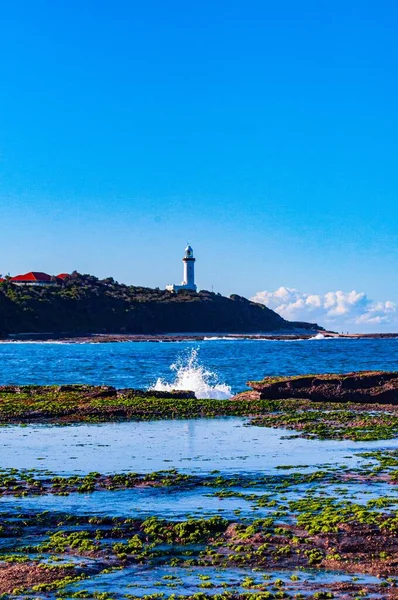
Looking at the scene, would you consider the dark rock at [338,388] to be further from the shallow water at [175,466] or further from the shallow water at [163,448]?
the shallow water at [163,448]

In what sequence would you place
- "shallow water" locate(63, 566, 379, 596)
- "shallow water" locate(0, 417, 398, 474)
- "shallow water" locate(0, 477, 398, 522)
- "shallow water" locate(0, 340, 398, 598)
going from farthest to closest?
"shallow water" locate(0, 417, 398, 474) < "shallow water" locate(0, 477, 398, 522) < "shallow water" locate(0, 340, 398, 598) < "shallow water" locate(63, 566, 379, 596)

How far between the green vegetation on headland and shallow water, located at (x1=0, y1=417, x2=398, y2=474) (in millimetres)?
1509

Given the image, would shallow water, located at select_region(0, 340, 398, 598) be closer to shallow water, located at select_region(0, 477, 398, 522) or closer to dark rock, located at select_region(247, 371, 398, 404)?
shallow water, located at select_region(0, 477, 398, 522)

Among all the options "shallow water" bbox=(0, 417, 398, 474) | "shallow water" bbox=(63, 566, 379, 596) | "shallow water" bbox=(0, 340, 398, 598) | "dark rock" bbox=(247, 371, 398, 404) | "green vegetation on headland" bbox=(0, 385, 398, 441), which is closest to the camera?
"shallow water" bbox=(63, 566, 379, 596)

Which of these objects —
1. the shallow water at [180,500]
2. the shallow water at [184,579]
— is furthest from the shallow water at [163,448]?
the shallow water at [184,579]

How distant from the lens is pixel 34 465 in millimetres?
20719

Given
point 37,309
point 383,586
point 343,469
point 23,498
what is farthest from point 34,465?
point 37,309

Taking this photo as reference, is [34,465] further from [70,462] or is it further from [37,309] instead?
[37,309]

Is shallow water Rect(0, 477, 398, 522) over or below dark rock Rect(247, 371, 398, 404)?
below

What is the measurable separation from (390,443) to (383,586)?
1357 cm

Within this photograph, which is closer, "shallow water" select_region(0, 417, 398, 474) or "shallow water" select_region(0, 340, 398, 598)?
"shallow water" select_region(0, 340, 398, 598)

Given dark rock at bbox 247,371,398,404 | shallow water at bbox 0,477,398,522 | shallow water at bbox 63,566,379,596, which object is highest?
dark rock at bbox 247,371,398,404

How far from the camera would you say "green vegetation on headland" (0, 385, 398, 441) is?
28391 mm

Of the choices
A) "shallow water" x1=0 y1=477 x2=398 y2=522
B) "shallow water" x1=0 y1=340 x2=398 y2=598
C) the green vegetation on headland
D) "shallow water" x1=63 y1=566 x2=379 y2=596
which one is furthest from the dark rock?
"shallow water" x1=63 y1=566 x2=379 y2=596
